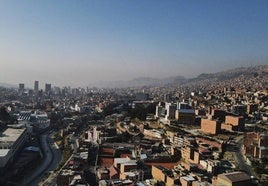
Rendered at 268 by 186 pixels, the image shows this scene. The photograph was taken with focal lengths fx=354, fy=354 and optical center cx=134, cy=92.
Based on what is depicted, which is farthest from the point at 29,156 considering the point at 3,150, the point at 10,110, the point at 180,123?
the point at 10,110

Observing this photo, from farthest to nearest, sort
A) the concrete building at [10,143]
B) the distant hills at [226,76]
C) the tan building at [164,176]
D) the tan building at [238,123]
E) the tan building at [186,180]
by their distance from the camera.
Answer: the distant hills at [226,76]
the tan building at [238,123]
the concrete building at [10,143]
the tan building at [164,176]
the tan building at [186,180]

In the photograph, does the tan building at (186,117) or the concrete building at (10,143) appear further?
the tan building at (186,117)

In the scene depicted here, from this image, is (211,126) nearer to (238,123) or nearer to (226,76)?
(238,123)

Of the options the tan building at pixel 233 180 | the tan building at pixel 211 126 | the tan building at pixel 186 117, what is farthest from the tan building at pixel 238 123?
the tan building at pixel 233 180

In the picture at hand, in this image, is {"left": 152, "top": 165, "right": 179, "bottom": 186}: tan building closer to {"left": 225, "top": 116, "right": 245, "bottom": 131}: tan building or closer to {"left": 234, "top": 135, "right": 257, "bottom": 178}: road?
{"left": 234, "top": 135, "right": 257, "bottom": 178}: road

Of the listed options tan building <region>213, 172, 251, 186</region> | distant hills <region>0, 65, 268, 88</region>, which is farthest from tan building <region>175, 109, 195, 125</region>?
distant hills <region>0, 65, 268, 88</region>

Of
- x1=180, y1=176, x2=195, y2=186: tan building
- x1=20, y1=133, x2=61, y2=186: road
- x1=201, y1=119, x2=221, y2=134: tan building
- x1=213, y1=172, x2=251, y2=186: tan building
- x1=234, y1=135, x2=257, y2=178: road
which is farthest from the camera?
x1=201, y1=119, x2=221, y2=134: tan building

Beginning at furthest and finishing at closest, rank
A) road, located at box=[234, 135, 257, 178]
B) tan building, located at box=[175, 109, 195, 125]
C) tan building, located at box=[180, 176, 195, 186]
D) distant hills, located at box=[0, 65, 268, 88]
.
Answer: distant hills, located at box=[0, 65, 268, 88] → tan building, located at box=[175, 109, 195, 125] → road, located at box=[234, 135, 257, 178] → tan building, located at box=[180, 176, 195, 186]

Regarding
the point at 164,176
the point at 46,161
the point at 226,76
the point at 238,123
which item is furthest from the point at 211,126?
the point at 226,76

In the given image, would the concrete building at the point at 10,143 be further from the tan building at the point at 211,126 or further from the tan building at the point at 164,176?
the tan building at the point at 211,126
